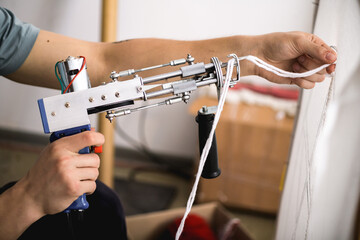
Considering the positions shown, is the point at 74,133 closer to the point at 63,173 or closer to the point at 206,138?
the point at 63,173

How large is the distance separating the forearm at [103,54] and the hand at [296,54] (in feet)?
0.24

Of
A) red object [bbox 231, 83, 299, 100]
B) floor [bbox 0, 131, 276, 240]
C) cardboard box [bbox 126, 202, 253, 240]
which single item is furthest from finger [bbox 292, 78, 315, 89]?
floor [bbox 0, 131, 276, 240]

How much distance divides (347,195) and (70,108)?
59cm

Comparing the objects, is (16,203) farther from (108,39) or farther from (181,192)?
(181,192)

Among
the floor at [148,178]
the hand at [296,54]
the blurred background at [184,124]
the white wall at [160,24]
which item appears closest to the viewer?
the hand at [296,54]

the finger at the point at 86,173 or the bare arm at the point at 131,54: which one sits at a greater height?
the bare arm at the point at 131,54

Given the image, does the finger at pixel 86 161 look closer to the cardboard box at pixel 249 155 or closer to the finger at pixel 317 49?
the finger at pixel 317 49

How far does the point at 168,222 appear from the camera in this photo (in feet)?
3.94

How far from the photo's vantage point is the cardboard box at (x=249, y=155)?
4.43 ft

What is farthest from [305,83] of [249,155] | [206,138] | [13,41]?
[249,155]

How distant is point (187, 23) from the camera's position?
1297 millimetres

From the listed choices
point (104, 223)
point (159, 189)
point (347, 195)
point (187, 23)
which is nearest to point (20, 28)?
point (104, 223)

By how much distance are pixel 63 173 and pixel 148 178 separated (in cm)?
134

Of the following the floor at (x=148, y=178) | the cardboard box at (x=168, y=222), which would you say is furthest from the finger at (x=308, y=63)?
the floor at (x=148, y=178)
